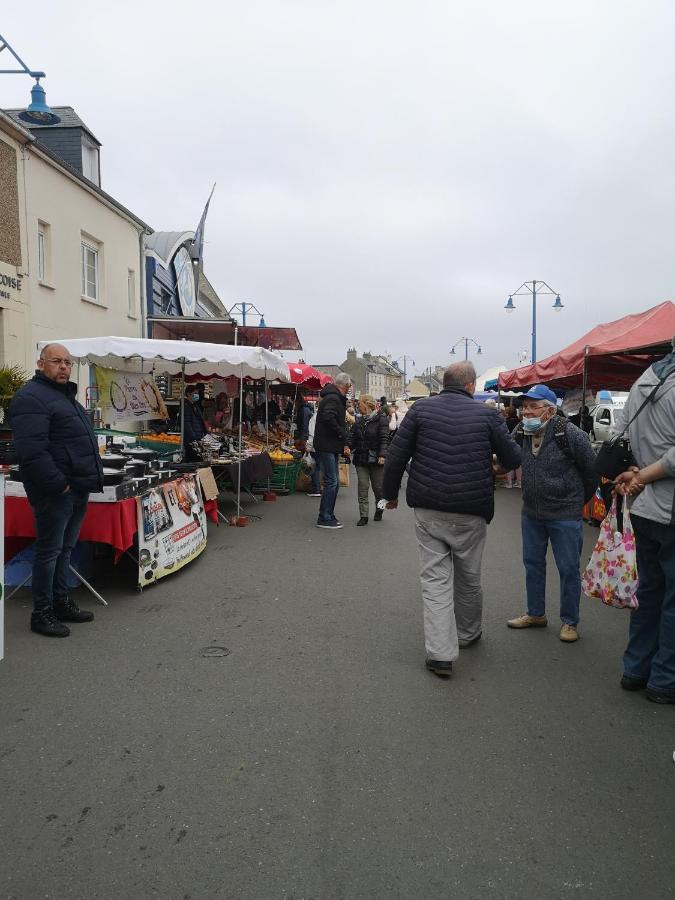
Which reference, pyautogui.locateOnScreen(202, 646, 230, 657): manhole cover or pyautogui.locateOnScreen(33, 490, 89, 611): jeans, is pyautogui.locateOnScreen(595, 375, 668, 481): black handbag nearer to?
pyautogui.locateOnScreen(202, 646, 230, 657): manhole cover

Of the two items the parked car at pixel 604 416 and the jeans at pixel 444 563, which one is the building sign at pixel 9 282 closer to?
the jeans at pixel 444 563

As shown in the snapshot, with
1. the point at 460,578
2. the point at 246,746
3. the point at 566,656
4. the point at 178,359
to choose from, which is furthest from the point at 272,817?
the point at 178,359

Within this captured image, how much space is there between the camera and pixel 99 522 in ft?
18.0

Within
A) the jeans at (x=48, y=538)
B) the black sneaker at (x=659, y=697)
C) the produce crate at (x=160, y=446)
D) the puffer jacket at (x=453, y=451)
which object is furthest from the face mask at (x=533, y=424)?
the produce crate at (x=160, y=446)

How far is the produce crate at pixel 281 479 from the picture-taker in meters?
12.4

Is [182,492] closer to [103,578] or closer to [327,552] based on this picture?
[103,578]

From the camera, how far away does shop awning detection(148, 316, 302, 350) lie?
18.5 m

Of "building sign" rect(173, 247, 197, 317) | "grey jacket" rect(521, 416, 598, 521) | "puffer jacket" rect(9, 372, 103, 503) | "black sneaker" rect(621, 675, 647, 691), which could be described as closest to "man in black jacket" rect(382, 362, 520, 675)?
"grey jacket" rect(521, 416, 598, 521)

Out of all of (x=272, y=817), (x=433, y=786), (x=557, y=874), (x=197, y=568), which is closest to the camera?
(x=557, y=874)

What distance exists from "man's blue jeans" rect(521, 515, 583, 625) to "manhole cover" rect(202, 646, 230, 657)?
7.35ft

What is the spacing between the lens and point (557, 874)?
7.53 feet

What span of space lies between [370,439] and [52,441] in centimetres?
526

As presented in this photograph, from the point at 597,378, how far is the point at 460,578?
7527 mm

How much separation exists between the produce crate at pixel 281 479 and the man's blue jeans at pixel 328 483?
10.9 ft
